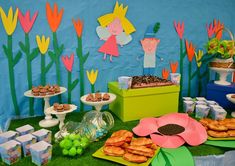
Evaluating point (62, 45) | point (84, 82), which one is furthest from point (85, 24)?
point (84, 82)

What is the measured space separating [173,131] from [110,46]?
2.17ft

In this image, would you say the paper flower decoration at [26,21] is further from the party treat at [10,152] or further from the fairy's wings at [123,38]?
the party treat at [10,152]

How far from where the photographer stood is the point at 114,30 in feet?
4.68

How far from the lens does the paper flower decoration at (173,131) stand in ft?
3.34

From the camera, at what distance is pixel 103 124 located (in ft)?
3.67

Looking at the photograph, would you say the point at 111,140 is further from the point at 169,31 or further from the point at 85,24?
the point at 169,31

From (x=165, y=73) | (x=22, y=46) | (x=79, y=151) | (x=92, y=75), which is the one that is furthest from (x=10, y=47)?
(x=165, y=73)

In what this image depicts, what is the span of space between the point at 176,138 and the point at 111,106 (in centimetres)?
52

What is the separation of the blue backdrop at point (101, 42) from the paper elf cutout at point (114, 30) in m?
0.03

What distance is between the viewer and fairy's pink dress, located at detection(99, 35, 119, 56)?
1.43 m

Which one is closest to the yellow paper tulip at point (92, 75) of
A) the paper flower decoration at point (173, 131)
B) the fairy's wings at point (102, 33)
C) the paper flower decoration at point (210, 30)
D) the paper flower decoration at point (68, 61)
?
the paper flower decoration at point (68, 61)

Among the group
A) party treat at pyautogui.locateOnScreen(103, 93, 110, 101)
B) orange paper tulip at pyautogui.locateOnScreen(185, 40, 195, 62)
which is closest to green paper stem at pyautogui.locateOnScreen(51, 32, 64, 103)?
party treat at pyautogui.locateOnScreen(103, 93, 110, 101)

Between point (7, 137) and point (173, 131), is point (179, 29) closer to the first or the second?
point (173, 131)

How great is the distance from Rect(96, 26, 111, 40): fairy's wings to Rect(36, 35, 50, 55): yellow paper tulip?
1.00 feet
